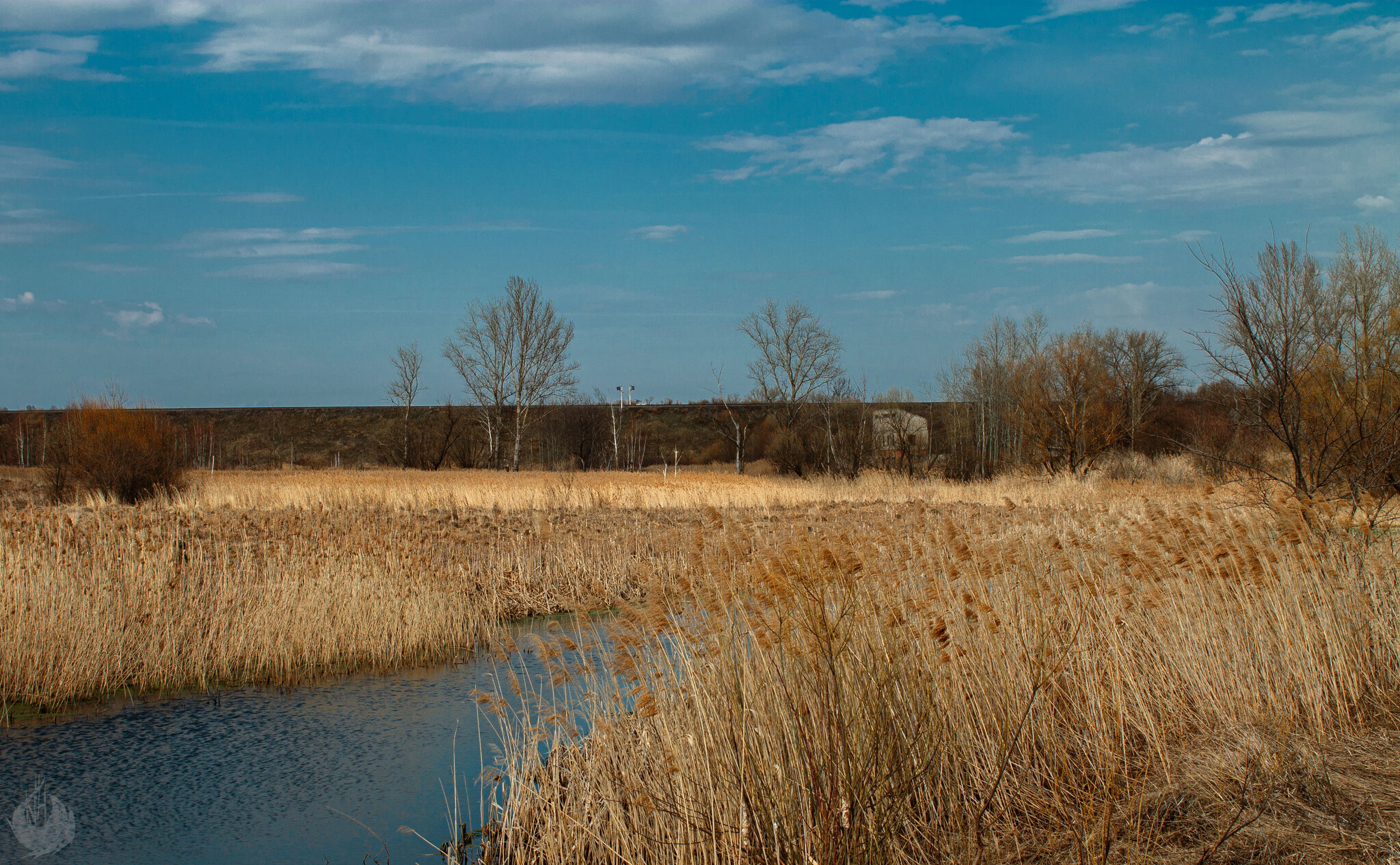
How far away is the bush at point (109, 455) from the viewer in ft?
56.1

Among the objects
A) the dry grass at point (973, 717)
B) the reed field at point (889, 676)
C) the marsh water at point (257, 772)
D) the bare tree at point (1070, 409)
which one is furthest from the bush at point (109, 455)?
the bare tree at point (1070, 409)

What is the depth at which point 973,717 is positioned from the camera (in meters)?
4.63

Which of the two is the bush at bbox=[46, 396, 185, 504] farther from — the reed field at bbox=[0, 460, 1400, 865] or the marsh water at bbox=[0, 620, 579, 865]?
the marsh water at bbox=[0, 620, 579, 865]

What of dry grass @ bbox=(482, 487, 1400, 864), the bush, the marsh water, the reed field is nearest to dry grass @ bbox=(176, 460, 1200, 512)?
the bush

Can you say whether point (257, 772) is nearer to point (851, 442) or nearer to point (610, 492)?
point (610, 492)

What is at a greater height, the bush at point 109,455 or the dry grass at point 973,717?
the bush at point 109,455

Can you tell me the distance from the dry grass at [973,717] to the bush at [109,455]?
50.6 ft

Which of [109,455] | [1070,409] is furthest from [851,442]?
[109,455]

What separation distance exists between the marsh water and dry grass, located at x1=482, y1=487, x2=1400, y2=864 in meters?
0.93

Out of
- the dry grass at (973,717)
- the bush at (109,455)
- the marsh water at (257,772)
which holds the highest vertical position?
the bush at (109,455)

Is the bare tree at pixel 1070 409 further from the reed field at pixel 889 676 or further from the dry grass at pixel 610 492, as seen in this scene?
the reed field at pixel 889 676

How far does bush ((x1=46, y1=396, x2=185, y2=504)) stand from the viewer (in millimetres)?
17109

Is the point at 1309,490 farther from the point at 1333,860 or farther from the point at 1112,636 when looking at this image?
the point at 1333,860

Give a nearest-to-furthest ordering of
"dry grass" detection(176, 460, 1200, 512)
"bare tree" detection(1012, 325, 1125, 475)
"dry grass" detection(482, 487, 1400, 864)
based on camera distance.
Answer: "dry grass" detection(482, 487, 1400, 864), "dry grass" detection(176, 460, 1200, 512), "bare tree" detection(1012, 325, 1125, 475)
